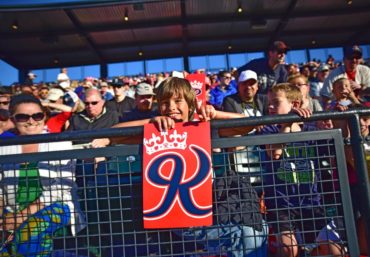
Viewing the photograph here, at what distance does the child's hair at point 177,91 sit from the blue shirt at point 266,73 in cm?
283

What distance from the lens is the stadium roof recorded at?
465 inches

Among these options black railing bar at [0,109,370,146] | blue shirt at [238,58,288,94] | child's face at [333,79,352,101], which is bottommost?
black railing bar at [0,109,370,146]

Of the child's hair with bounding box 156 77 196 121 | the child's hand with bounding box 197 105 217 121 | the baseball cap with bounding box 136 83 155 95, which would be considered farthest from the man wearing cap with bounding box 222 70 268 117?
the child's hand with bounding box 197 105 217 121

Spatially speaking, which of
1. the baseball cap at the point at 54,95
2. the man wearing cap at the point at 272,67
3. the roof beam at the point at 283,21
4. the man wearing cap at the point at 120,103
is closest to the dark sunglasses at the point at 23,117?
the man wearing cap at the point at 272,67

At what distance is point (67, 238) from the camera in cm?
205

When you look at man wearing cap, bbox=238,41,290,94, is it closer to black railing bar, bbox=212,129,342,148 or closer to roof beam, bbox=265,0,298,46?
black railing bar, bbox=212,129,342,148

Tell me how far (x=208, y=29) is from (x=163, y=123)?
1202cm

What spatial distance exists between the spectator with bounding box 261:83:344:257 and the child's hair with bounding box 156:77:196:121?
0.51 meters

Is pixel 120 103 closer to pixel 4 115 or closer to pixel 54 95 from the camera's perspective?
pixel 54 95

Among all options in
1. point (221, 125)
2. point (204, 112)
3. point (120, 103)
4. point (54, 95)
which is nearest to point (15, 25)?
point (54, 95)

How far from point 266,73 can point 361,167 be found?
3.50 meters

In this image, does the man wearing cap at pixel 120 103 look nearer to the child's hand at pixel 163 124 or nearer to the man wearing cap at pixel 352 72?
the man wearing cap at pixel 352 72

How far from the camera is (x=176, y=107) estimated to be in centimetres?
246

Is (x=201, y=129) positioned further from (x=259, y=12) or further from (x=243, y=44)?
(x=243, y=44)
